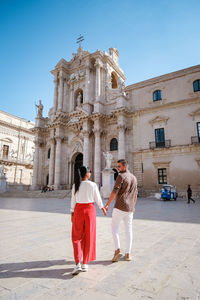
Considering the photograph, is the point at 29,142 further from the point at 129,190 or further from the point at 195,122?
Answer: the point at 129,190

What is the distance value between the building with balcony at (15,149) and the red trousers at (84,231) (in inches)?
1268

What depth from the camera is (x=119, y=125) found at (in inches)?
850

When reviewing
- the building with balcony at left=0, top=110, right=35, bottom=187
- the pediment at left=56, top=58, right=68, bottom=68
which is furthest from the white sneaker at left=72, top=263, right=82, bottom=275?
the building with balcony at left=0, top=110, right=35, bottom=187

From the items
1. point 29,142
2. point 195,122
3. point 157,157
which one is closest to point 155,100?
point 195,122

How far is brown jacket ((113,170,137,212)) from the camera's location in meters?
3.13

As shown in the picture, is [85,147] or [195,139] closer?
[195,139]

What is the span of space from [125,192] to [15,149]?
35142mm

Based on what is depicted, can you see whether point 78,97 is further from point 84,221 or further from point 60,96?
point 84,221

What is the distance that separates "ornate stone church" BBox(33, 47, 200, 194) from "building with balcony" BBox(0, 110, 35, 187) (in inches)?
301

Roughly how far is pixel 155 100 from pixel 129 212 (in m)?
20.8

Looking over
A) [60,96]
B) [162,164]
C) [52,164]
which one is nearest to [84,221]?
[162,164]

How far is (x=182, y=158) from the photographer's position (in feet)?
61.7

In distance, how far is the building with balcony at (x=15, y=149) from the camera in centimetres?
3256

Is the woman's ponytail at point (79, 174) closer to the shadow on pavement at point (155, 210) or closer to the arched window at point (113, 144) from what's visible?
the shadow on pavement at point (155, 210)
